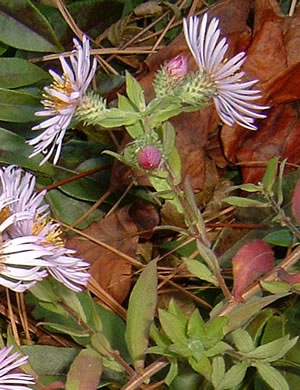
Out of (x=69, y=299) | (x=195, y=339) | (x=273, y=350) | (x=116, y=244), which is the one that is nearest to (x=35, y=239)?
(x=69, y=299)

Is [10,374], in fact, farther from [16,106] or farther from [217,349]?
[16,106]

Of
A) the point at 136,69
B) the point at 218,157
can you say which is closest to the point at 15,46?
the point at 136,69

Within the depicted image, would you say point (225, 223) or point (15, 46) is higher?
point (15, 46)

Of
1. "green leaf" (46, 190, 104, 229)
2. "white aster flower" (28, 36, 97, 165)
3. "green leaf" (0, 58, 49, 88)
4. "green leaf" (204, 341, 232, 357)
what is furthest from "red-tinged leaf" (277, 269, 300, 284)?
"green leaf" (0, 58, 49, 88)

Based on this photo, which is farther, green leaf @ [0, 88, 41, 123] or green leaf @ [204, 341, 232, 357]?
green leaf @ [0, 88, 41, 123]

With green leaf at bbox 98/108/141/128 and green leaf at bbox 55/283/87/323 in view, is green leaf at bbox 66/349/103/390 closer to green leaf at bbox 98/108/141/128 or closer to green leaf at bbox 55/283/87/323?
green leaf at bbox 55/283/87/323

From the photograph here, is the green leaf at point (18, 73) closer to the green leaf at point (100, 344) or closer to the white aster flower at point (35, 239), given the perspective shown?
the white aster flower at point (35, 239)

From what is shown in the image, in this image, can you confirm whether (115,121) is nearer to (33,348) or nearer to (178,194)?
(178,194)
